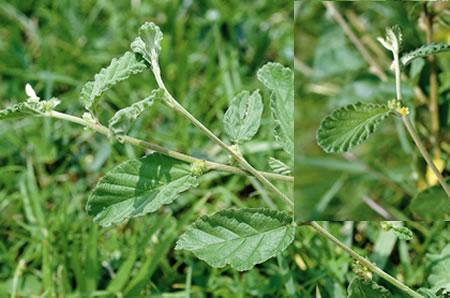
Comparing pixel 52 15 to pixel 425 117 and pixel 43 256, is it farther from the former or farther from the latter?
pixel 425 117

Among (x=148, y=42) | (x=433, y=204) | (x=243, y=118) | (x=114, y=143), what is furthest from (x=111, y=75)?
(x=114, y=143)

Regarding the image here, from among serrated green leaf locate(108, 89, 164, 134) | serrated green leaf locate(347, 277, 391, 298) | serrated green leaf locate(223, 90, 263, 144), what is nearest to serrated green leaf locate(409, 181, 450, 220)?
serrated green leaf locate(347, 277, 391, 298)

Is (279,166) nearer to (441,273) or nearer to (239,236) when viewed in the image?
(239,236)

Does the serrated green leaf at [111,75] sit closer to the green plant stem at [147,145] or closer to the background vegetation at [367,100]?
the green plant stem at [147,145]

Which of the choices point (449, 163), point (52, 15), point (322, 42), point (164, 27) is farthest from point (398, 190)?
point (52, 15)

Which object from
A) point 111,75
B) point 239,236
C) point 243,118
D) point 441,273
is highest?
point 111,75

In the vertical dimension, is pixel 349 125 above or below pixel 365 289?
above

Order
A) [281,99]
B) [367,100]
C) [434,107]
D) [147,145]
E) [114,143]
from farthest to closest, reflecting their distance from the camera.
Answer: [114,143] < [367,100] < [434,107] < [281,99] < [147,145]
